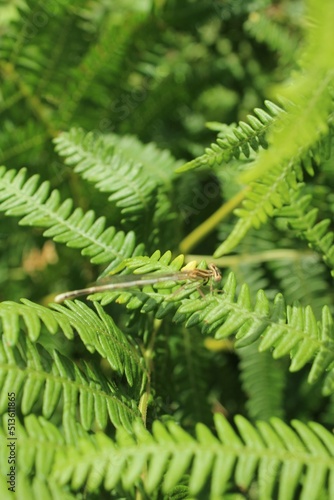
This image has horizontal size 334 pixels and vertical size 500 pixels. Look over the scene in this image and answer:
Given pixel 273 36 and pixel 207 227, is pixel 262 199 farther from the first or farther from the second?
pixel 273 36

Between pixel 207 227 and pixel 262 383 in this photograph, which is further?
pixel 207 227

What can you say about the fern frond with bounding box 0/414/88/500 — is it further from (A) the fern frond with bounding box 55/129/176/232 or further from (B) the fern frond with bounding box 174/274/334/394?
(A) the fern frond with bounding box 55/129/176/232

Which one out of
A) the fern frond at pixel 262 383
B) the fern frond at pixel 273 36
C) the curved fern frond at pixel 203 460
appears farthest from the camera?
the fern frond at pixel 273 36

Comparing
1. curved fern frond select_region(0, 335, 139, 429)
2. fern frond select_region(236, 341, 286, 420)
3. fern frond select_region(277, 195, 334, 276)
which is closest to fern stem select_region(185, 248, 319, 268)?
fern frond select_region(236, 341, 286, 420)

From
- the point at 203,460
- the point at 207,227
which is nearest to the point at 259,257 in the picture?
the point at 207,227

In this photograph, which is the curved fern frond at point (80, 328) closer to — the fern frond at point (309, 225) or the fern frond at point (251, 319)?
the fern frond at point (251, 319)

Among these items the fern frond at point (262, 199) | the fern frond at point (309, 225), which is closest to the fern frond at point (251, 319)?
the fern frond at point (262, 199)

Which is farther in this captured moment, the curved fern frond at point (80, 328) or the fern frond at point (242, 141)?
the fern frond at point (242, 141)
